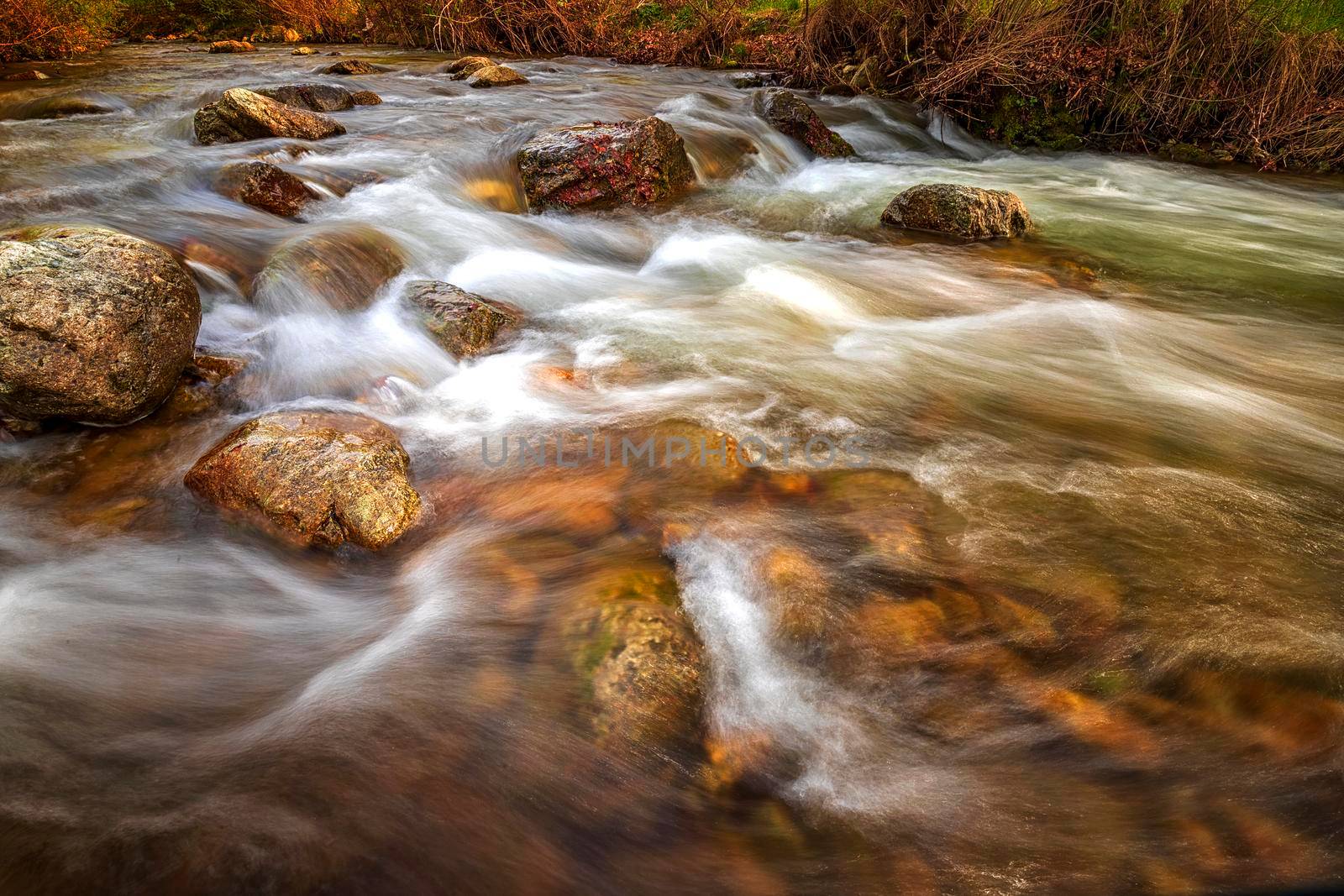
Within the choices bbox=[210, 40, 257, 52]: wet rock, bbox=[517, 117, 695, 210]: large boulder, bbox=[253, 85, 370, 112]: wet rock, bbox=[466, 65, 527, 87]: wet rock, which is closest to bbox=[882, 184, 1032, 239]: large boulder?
bbox=[517, 117, 695, 210]: large boulder

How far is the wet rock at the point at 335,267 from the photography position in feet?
15.5

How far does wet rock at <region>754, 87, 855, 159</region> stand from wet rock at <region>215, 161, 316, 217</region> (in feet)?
19.0

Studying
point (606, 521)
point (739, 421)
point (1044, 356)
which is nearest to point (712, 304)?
point (739, 421)

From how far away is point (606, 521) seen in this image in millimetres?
3133

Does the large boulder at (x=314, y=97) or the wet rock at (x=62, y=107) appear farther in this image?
the large boulder at (x=314, y=97)

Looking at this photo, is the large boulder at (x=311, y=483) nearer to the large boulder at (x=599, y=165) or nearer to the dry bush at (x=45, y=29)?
the large boulder at (x=599, y=165)

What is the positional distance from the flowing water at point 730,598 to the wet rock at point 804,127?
386cm

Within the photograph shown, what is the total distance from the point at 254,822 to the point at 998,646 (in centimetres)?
227

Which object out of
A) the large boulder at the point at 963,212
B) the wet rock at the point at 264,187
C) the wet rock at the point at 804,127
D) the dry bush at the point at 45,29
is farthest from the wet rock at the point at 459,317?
the dry bush at the point at 45,29

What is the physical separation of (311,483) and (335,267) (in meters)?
2.50

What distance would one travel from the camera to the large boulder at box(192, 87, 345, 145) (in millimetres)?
7344

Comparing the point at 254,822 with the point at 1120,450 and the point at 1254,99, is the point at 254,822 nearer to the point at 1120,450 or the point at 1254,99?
the point at 1120,450

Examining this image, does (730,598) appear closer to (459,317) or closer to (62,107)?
(459,317)

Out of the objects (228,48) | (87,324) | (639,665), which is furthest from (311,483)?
(228,48)
